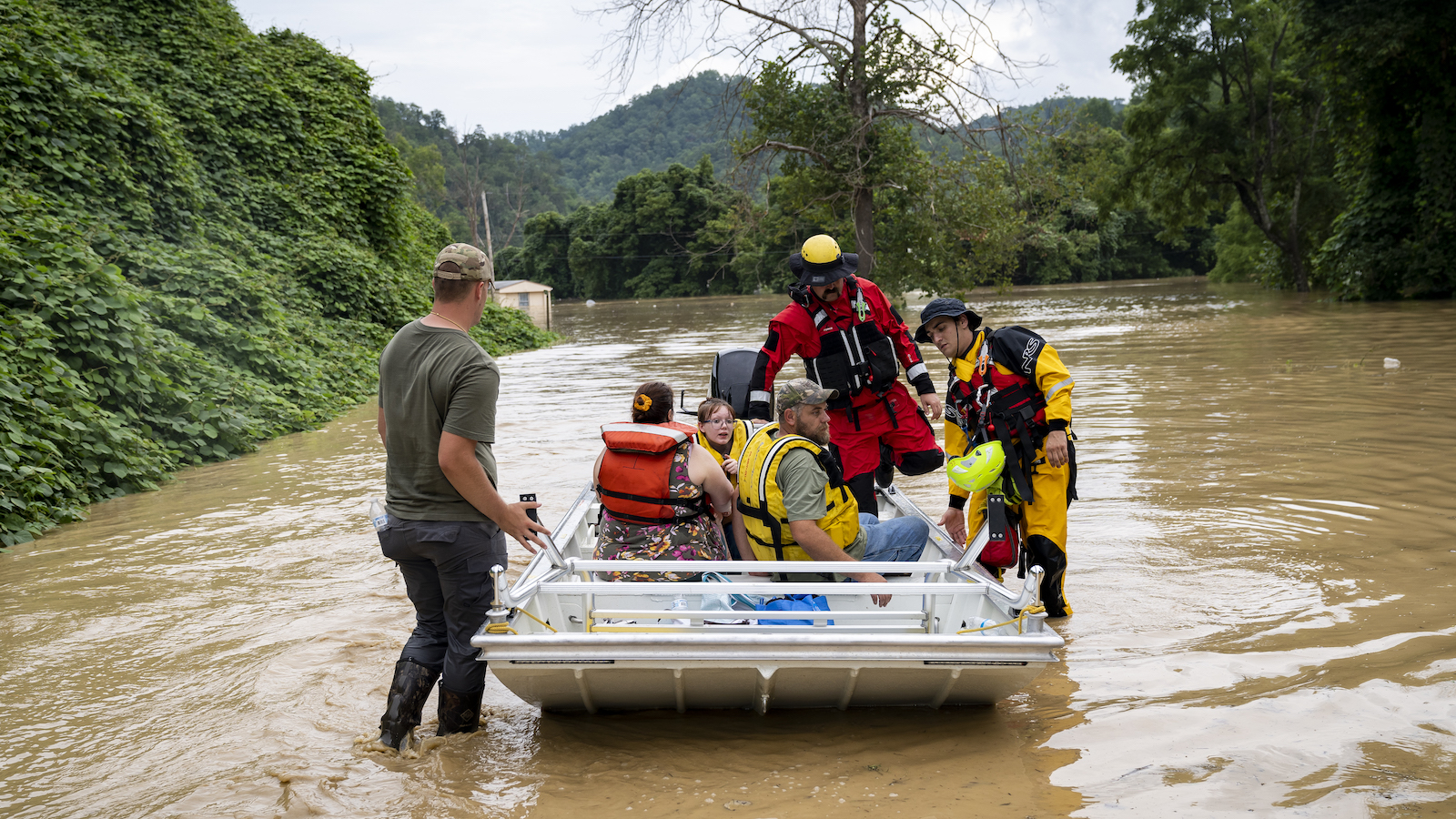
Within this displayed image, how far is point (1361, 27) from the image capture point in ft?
65.4

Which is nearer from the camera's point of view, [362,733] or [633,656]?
[633,656]

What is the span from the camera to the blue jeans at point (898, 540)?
4.99 meters

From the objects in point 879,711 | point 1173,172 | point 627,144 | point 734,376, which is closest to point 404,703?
Result: point 879,711

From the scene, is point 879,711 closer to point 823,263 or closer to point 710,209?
point 823,263

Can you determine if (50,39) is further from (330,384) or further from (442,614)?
(442,614)

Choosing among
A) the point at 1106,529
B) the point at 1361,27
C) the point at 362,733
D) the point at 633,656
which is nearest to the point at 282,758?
the point at 362,733

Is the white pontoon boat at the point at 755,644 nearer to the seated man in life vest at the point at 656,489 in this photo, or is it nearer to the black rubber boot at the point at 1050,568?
the seated man in life vest at the point at 656,489

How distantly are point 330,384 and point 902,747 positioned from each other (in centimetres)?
1324

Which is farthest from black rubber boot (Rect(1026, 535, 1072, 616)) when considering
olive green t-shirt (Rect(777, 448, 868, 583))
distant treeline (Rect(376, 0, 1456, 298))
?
distant treeline (Rect(376, 0, 1456, 298))

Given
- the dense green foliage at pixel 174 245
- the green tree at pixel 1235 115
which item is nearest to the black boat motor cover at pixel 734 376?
the dense green foliage at pixel 174 245

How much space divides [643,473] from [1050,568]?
2.11 m

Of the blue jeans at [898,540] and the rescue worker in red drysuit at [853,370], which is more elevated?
the rescue worker in red drysuit at [853,370]

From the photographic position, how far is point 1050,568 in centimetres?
487

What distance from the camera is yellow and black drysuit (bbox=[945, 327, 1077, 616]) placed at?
467 cm
